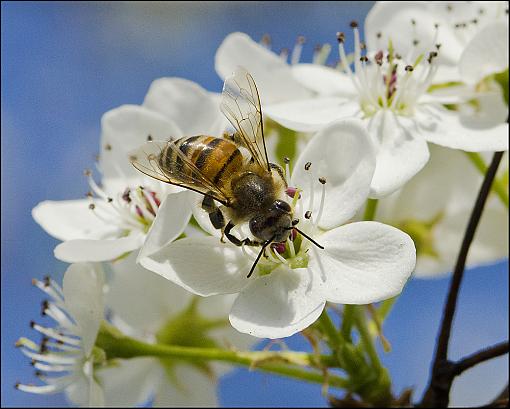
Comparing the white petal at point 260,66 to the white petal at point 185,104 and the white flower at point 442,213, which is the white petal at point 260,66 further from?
the white flower at point 442,213

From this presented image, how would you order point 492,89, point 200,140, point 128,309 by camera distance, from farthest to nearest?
point 128,309 < point 492,89 < point 200,140

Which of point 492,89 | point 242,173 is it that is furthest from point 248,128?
point 492,89

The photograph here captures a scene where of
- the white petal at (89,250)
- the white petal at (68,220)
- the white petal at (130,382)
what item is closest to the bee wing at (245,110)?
the white petal at (89,250)

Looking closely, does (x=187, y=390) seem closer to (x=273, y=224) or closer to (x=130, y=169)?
(x=130, y=169)

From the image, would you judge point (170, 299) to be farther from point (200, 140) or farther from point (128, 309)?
point (200, 140)

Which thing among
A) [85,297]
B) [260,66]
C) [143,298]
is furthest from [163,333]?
[260,66]
